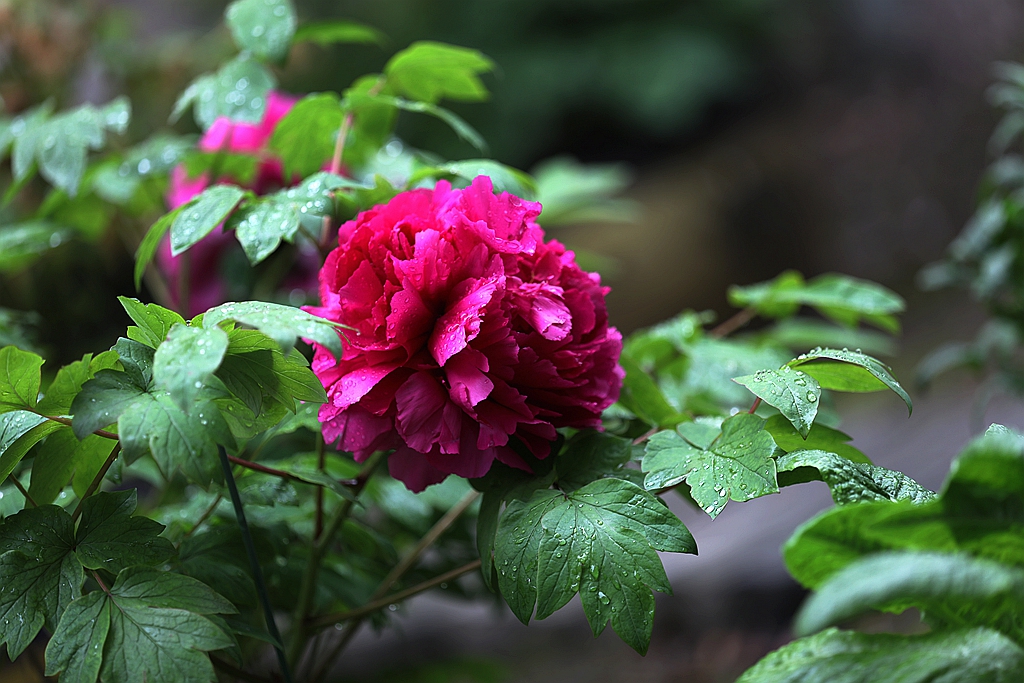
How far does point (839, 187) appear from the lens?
2582 mm

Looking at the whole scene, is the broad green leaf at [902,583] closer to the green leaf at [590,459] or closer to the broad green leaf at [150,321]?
the green leaf at [590,459]

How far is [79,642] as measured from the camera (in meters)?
0.37

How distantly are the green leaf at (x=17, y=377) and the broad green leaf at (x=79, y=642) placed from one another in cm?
11

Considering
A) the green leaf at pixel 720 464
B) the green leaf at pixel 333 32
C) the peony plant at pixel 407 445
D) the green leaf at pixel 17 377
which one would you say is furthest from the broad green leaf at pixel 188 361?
the green leaf at pixel 333 32

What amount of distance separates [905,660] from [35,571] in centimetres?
41

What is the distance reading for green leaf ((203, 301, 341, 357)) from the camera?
35 cm

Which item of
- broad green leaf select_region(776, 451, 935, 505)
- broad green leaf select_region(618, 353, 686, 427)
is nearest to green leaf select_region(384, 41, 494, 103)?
broad green leaf select_region(618, 353, 686, 427)

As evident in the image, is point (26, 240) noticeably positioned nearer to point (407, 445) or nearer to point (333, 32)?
point (333, 32)

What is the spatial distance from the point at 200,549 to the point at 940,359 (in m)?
0.88

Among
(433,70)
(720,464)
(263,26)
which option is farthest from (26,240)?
(720,464)

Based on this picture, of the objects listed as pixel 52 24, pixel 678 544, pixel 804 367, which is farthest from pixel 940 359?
pixel 52 24

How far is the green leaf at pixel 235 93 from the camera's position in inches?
23.6

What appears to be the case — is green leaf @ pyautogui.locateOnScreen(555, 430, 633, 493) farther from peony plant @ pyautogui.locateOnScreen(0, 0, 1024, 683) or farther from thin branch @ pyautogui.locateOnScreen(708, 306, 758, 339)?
thin branch @ pyautogui.locateOnScreen(708, 306, 758, 339)

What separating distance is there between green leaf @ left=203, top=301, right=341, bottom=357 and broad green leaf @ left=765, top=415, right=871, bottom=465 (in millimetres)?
247
